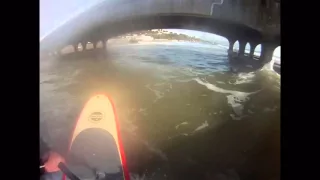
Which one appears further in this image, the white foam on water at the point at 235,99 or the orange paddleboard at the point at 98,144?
the white foam on water at the point at 235,99

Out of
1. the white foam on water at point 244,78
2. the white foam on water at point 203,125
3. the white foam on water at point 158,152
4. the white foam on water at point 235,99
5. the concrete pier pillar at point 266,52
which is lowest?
the white foam on water at point 158,152

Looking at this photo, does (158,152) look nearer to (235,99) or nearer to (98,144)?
(98,144)

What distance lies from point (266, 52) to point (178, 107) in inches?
17.5

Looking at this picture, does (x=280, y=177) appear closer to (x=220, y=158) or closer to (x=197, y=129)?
(x=220, y=158)

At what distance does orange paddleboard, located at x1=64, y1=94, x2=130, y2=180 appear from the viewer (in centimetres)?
139

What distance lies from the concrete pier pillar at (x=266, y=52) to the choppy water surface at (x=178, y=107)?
51 mm

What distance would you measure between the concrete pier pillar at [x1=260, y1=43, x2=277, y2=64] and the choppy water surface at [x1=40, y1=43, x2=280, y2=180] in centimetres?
5

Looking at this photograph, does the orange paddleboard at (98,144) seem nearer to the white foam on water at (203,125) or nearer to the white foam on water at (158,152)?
the white foam on water at (158,152)

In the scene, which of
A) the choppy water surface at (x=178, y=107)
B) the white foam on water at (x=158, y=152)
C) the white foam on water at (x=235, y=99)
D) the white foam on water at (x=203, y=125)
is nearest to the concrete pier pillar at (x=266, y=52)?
the choppy water surface at (x=178, y=107)

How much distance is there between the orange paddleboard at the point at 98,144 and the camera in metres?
1.39

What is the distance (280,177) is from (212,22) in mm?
695
